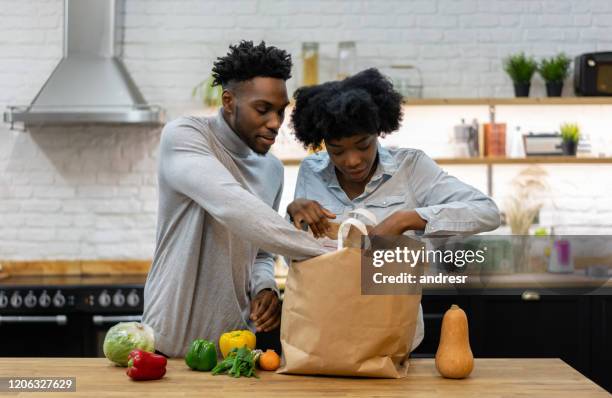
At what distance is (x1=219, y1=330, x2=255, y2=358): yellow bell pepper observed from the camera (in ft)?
7.52

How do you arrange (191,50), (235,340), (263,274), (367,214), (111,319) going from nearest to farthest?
(367,214) < (235,340) < (263,274) < (111,319) < (191,50)

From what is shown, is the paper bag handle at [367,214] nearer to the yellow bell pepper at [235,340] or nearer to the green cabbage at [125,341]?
the yellow bell pepper at [235,340]

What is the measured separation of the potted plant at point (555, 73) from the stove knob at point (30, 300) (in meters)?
3.13

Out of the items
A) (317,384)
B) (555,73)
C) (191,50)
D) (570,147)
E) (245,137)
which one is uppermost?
(191,50)

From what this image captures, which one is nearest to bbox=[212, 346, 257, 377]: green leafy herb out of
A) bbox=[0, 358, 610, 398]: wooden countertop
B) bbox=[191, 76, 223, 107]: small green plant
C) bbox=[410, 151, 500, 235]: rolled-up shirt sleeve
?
bbox=[0, 358, 610, 398]: wooden countertop

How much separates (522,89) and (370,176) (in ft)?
9.45

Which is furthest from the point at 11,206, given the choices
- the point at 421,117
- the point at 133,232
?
the point at 421,117

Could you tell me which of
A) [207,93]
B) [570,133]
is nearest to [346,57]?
[207,93]

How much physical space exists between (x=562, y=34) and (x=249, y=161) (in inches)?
130

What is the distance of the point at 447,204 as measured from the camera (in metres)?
2.28

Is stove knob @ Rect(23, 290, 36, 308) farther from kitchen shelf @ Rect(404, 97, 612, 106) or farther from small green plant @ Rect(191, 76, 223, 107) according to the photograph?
kitchen shelf @ Rect(404, 97, 612, 106)

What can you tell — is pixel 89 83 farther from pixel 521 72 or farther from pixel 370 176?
pixel 370 176

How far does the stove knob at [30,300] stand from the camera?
4.56 metres

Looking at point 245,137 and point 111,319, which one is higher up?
point 245,137
